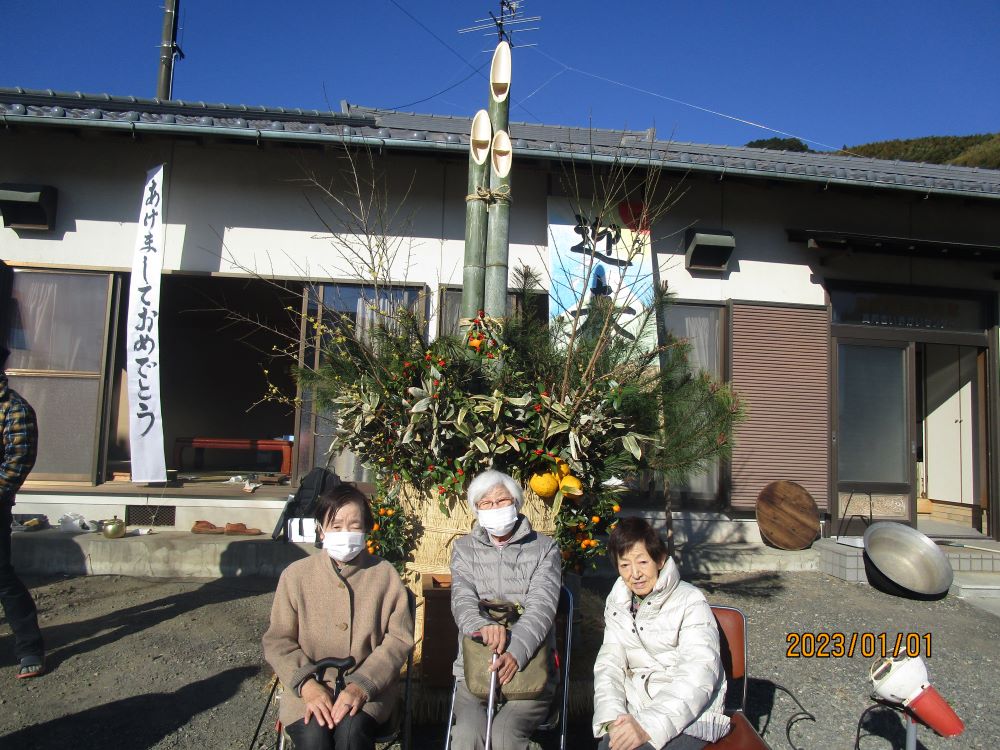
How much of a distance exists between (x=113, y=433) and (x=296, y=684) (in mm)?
5292

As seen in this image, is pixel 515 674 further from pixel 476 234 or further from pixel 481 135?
pixel 481 135

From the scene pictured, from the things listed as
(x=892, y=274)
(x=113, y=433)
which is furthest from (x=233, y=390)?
(x=892, y=274)

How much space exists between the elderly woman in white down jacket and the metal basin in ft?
12.3

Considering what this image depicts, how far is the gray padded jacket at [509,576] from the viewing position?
Result: 2797 mm

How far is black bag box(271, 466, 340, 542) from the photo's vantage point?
588 cm

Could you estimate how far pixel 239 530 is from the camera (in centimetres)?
627

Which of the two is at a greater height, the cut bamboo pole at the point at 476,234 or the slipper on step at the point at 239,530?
the cut bamboo pole at the point at 476,234

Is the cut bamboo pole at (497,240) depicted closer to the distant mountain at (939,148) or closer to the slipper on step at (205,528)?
the slipper on step at (205,528)

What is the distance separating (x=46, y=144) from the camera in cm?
664

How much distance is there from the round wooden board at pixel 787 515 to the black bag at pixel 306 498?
3825mm

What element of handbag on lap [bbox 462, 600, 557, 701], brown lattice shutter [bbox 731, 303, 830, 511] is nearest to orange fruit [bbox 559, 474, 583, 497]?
handbag on lap [bbox 462, 600, 557, 701]

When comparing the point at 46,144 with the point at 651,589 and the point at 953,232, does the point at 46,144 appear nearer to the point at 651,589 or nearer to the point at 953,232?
the point at 651,589
